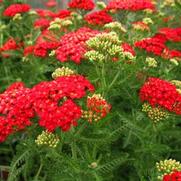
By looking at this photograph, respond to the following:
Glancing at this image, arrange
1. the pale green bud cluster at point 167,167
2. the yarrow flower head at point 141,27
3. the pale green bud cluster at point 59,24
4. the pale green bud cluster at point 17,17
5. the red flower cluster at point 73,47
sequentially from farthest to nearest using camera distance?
1. the pale green bud cluster at point 17,17
2. the yarrow flower head at point 141,27
3. the pale green bud cluster at point 59,24
4. the red flower cluster at point 73,47
5. the pale green bud cluster at point 167,167

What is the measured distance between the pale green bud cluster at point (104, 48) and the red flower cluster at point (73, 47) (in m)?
0.18

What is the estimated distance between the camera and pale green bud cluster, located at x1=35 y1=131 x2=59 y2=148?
367cm

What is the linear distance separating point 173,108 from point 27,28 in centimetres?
370

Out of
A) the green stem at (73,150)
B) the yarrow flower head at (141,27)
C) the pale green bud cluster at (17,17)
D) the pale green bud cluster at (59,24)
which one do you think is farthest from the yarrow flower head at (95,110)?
the pale green bud cluster at (17,17)

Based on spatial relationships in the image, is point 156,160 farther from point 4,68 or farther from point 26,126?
point 4,68

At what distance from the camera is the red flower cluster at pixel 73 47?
4289mm

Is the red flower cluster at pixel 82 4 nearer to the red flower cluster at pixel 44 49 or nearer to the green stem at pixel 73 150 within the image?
the red flower cluster at pixel 44 49

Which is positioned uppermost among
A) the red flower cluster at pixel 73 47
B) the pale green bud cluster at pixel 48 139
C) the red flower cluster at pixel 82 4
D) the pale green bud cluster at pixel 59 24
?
the red flower cluster at pixel 73 47

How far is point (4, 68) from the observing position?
6500mm

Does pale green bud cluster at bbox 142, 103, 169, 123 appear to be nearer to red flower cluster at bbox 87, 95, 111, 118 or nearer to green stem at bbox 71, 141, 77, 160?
red flower cluster at bbox 87, 95, 111, 118

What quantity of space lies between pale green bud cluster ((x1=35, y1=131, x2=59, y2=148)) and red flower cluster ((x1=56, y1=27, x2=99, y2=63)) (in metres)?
0.79

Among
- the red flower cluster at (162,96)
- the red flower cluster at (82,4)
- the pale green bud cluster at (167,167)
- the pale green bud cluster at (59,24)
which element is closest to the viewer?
the pale green bud cluster at (167,167)

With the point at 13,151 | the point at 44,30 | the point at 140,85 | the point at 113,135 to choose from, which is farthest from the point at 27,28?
the point at 113,135

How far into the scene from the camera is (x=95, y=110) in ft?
11.8
